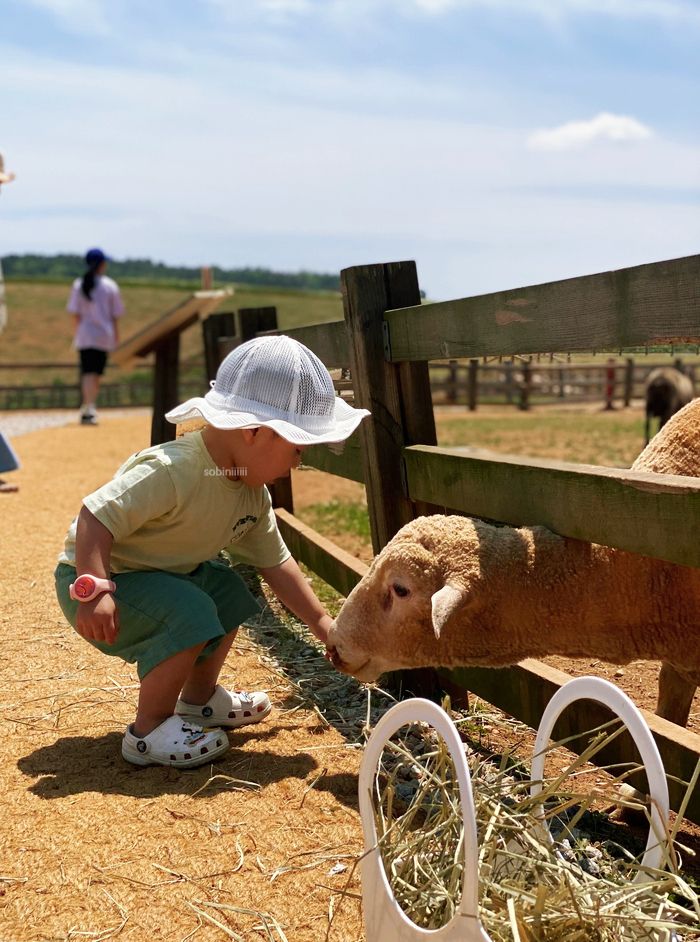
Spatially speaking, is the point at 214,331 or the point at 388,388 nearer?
the point at 388,388

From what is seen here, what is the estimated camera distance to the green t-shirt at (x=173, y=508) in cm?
303

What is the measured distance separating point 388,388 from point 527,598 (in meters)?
1.21

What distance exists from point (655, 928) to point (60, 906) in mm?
1290

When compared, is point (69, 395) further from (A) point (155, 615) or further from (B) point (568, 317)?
(B) point (568, 317)

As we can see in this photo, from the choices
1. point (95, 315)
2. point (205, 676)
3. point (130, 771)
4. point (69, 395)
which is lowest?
point (130, 771)

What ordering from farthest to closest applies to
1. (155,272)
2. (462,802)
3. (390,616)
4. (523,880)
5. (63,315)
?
(155,272) → (63,315) → (390,616) → (523,880) → (462,802)

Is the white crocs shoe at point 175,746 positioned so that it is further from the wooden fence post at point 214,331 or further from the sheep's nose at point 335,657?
the wooden fence post at point 214,331

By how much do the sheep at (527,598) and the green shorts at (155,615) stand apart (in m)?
0.61

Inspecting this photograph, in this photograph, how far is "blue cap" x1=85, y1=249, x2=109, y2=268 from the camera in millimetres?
12680

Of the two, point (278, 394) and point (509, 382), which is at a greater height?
point (278, 394)

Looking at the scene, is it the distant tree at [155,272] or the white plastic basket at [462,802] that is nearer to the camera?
the white plastic basket at [462,802]

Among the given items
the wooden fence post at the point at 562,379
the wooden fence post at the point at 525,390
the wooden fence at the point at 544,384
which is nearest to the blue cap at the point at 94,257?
the wooden fence at the point at 544,384

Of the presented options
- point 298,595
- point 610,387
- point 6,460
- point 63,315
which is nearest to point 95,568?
point 298,595

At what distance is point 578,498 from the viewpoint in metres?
2.66
